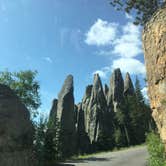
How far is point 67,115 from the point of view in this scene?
55594mm

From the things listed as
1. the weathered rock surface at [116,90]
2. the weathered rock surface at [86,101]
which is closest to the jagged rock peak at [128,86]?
the weathered rock surface at [116,90]

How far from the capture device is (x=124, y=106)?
213ft

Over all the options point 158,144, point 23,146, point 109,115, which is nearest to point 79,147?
point 109,115

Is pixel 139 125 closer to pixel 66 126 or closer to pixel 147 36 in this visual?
pixel 66 126

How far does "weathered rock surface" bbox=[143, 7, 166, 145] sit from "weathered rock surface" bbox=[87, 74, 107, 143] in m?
50.2

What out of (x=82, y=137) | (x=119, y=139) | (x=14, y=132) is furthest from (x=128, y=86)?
(x=14, y=132)

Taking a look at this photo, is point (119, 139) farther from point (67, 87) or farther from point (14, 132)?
point (14, 132)

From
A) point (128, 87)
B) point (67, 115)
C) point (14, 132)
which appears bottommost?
point (14, 132)

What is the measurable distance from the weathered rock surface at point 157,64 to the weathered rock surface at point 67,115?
43.3 meters

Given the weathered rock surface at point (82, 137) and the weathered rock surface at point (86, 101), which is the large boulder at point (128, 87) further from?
the weathered rock surface at point (82, 137)

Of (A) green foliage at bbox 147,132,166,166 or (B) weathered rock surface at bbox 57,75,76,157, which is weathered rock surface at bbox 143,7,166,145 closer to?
(A) green foliage at bbox 147,132,166,166

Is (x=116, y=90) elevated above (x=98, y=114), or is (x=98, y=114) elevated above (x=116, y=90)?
(x=116, y=90)

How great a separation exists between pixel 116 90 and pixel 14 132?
5118cm

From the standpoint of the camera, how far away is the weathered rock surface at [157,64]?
994 cm
